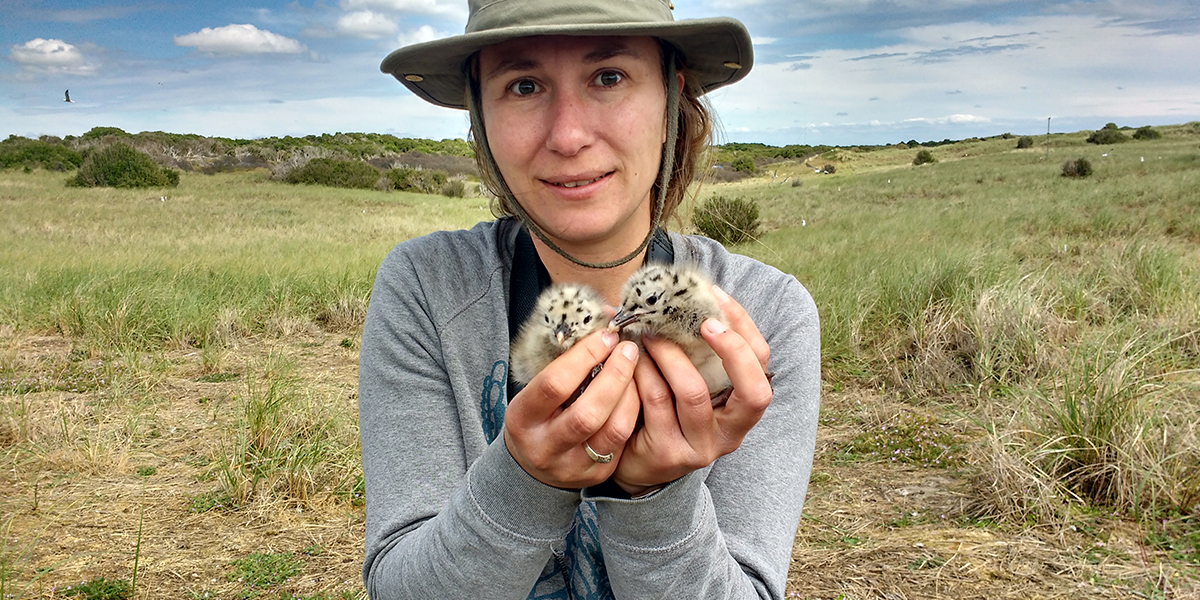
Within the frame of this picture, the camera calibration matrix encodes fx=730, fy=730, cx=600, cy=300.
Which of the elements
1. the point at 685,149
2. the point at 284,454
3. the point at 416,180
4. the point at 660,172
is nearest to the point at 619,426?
the point at 660,172

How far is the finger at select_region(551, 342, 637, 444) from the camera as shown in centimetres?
160

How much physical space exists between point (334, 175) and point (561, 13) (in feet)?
144

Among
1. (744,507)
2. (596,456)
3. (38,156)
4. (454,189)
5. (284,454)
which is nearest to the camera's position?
(596,456)

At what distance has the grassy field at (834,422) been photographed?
4.88m

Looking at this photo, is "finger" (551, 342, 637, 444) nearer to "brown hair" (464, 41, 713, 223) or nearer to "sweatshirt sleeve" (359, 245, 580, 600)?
"sweatshirt sleeve" (359, 245, 580, 600)

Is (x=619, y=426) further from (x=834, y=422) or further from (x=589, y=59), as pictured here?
(x=834, y=422)

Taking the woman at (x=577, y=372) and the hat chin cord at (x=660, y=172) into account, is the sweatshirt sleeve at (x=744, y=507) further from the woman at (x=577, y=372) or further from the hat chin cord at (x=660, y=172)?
the hat chin cord at (x=660, y=172)

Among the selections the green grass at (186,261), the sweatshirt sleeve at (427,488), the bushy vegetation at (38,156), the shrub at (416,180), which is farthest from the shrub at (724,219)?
the bushy vegetation at (38,156)

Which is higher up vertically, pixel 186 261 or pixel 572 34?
pixel 572 34

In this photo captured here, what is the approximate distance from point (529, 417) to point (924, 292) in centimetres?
869

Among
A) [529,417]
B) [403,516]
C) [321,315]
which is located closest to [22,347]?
[321,315]

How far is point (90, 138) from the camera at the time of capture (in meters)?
54.3

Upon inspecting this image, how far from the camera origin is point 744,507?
2271 mm

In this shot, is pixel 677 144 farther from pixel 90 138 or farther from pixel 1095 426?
pixel 90 138
